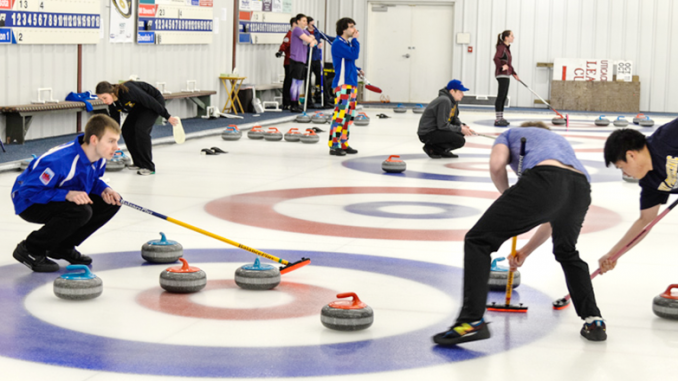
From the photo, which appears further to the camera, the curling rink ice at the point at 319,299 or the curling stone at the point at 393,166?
the curling stone at the point at 393,166

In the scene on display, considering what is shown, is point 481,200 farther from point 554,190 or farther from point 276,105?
point 276,105

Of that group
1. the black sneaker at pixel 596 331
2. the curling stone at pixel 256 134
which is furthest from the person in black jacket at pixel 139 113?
the black sneaker at pixel 596 331

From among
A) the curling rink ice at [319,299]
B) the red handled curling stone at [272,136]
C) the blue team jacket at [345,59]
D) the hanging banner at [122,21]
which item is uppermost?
the hanging banner at [122,21]

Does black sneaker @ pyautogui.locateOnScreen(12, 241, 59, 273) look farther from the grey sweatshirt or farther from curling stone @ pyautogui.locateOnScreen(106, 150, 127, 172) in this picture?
the grey sweatshirt

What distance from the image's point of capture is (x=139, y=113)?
1158cm

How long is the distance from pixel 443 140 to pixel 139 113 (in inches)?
192

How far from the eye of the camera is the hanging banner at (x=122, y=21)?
16562mm

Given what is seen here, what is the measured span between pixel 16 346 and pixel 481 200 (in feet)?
21.6

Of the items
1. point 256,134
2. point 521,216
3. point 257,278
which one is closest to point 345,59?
point 256,134

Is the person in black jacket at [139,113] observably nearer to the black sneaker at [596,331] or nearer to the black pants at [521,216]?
the black pants at [521,216]

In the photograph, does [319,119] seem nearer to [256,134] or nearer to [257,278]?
[256,134]

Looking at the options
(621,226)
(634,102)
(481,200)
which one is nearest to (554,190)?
(621,226)

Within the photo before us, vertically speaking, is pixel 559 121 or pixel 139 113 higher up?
pixel 139 113

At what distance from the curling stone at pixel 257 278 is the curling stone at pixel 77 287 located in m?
0.92
